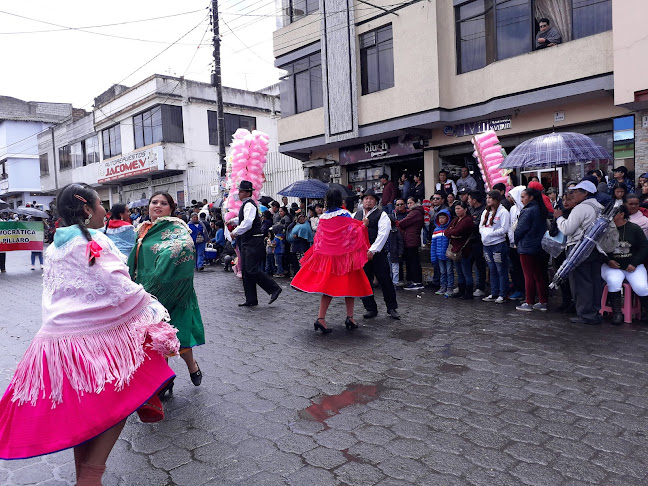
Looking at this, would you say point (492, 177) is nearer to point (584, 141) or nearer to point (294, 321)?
point (584, 141)

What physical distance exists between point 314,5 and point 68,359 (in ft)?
56.7

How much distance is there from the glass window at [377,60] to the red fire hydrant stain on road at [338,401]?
41.4 ft

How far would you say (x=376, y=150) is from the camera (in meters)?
16.8

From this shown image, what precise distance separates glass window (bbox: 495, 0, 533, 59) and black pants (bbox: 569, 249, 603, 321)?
7.96 metres

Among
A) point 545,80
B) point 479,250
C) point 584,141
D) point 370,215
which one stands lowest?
point 479,250

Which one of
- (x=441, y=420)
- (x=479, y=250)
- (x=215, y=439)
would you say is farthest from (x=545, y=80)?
(x=215, y=439)

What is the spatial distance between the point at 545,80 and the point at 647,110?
2257 mm

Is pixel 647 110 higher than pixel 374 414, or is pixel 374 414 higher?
pixel 647 110

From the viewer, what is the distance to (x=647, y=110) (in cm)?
1089

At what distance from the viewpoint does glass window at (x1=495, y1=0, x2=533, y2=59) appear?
12517 mm

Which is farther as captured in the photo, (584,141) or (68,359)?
(584,141)

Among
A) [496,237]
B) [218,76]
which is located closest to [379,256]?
[496,237]

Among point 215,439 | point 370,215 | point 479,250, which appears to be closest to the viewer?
point 215,439

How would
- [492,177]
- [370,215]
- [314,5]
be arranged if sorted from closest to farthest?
[370,215] → [492,177] → [314,5]
